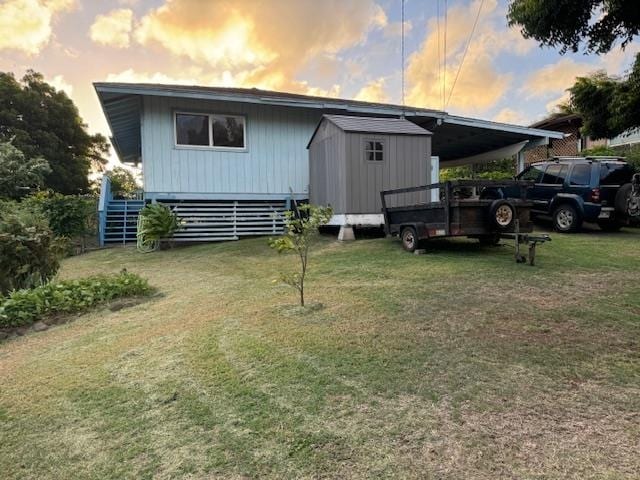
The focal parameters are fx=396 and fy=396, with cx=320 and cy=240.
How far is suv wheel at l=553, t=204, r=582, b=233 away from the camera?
896 centimetres

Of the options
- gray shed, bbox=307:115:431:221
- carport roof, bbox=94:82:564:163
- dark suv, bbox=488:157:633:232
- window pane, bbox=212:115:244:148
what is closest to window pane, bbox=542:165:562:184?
dark suv, bbox=488:157:633:232

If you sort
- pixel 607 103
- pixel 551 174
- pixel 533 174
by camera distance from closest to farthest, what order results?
pixel 607 103 < pixel 551 174 < pixel 533 174

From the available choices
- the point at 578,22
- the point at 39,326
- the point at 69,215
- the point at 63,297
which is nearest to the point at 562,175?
the point at 578,22

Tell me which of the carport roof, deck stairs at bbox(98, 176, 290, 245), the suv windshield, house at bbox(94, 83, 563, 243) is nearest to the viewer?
the suv windshield

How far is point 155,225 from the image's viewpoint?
30.2ft

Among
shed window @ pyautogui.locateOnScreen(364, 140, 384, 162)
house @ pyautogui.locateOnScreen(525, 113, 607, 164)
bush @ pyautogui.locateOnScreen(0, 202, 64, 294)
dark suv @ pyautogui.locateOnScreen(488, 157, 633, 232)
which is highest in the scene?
house @ pyautogui.locateOnScreen(525, 113, 607, 164)

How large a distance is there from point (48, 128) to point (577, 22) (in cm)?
2903

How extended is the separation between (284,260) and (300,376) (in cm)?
459

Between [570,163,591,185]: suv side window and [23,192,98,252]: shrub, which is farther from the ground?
[570,163,591,185]: suv side window

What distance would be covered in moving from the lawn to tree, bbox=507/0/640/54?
2.71m

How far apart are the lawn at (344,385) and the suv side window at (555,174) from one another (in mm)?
5095

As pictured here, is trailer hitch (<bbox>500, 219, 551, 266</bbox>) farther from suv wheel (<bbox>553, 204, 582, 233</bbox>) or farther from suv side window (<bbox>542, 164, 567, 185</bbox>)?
suv side window (<bbox>542, 164, 567, 185</bbox>)

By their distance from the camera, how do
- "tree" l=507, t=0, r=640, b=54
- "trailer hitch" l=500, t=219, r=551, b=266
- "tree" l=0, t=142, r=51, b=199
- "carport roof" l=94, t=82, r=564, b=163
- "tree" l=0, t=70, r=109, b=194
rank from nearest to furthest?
"tree" l=507, t=0, r=640, b=54 → "trailer hitch" l=500, t=219, r=551, b=266 → "carport roof" l=94, t=82, r=564, b=163 → "tree" l=0, t=142, r=51, b=199 → "tree" l=0, t=70, r=109, b=194

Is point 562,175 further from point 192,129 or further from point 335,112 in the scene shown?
point 192,129
